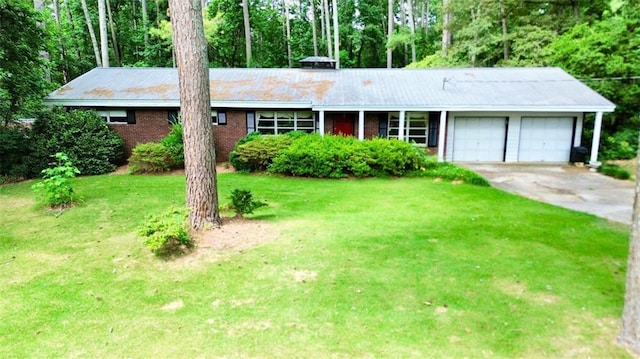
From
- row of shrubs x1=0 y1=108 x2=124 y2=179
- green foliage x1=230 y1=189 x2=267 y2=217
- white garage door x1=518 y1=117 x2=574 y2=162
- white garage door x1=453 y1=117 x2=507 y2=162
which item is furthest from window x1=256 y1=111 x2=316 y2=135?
green foliage x1=230 y1=189 x2=267 y2=217

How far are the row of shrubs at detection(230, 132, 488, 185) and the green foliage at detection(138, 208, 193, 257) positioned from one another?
283 inches

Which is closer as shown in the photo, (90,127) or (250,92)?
(90,127)

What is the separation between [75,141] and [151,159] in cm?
266

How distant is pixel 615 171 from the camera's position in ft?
44.6

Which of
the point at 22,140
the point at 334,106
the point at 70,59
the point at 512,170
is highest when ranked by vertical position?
the point at 70,59

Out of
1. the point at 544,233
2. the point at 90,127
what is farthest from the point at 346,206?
the point at 90,127

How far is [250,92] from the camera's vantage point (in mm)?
16625

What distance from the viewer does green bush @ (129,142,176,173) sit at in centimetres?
1365

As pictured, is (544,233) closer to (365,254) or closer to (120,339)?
(365,254)

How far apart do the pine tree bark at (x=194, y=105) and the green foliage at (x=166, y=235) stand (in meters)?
0.61

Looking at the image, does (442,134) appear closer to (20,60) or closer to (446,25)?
(446,25)

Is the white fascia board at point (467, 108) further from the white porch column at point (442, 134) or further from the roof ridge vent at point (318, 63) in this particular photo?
the roof ridge vent at point (318, 63)

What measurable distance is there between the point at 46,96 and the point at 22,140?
111 inches

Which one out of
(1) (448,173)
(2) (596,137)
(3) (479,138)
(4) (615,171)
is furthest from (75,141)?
(2) (596,137)
